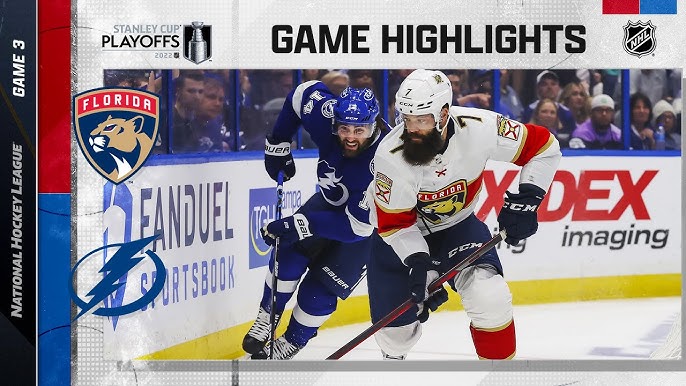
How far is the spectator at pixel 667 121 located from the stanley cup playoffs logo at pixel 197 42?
1.70 m

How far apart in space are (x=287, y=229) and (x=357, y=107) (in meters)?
0.55

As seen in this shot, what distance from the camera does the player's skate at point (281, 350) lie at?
497 centimetres

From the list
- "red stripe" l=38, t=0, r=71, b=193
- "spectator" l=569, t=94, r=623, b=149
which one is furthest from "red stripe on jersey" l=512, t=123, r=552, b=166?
"red stripe" l=38, t=0, r=71, b=193

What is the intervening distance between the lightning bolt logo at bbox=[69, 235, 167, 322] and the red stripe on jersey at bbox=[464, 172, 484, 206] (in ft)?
3.88

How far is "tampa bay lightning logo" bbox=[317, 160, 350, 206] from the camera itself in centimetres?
501

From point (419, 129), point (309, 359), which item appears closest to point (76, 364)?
point (309, 359)

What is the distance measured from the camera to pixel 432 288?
16.3 feet

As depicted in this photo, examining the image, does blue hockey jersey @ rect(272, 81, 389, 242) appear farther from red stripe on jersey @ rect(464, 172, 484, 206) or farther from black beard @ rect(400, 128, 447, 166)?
red stripe on jersey @ rect(464, 172, 484, 206)

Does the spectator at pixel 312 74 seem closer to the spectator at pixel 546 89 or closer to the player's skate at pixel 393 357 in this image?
the spectator at pixel 546 89

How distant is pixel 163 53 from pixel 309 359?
1.27 meters

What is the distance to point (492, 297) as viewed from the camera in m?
4.86

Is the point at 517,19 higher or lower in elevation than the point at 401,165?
higher

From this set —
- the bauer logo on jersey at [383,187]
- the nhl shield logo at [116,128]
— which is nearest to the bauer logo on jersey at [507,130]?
the bauer logo on jersey at [383,187]

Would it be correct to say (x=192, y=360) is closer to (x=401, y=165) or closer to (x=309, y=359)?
(x=309, y=359)
